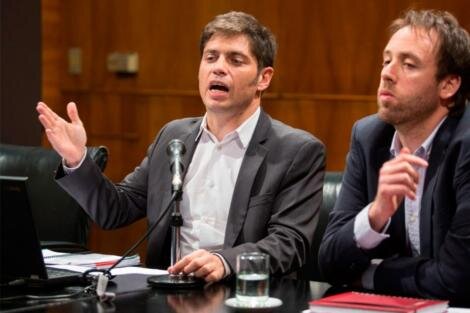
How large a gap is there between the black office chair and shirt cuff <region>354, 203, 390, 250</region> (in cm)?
58

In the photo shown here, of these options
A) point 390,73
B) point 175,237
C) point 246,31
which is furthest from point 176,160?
point 246,31

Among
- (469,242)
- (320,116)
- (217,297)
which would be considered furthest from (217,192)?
(320,116)

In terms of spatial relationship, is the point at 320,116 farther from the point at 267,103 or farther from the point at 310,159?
the point at 310,159

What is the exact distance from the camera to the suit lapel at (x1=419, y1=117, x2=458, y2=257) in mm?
2781

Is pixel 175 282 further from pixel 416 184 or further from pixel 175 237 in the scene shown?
pixel 416 184

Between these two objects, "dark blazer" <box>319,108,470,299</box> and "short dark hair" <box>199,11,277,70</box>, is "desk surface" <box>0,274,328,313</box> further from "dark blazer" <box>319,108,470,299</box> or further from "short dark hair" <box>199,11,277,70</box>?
"short dark hair" <box>199,11,277,70</box>

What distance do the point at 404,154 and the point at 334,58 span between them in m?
2.75

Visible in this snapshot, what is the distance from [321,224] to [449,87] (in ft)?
2.39

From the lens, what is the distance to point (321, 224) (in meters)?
3.37

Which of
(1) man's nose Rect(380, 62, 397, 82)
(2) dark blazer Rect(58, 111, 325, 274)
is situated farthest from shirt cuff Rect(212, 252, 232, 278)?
(1) man's nose Rect(380, 62, 397, 82)

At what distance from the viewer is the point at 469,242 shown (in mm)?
2619

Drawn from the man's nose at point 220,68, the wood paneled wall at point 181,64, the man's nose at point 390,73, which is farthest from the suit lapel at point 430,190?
the wood paneled wall at point 181,64

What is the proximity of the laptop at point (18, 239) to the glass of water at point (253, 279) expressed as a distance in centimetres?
55

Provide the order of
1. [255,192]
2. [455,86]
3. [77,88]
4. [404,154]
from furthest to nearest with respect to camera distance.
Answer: [77,88] < [255,192] < [455,86] < [404,154]
